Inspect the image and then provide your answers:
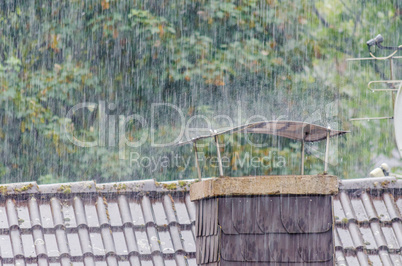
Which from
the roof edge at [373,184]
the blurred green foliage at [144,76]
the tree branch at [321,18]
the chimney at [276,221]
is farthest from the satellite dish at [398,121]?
the tree branch at [321,18]

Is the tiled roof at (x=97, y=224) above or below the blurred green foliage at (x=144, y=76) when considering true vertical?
below

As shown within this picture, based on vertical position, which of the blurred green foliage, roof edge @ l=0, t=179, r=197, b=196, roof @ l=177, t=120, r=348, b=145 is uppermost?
the blurred green foliage

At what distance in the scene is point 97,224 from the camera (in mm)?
4188

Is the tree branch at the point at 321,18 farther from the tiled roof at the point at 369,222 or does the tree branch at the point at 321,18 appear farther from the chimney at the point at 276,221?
the chimney at the point at 276,221

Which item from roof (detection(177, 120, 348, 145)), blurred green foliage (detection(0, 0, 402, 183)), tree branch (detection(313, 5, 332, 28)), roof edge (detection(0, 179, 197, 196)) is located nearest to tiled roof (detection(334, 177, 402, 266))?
roof (detection(177, 120, 348, 145))

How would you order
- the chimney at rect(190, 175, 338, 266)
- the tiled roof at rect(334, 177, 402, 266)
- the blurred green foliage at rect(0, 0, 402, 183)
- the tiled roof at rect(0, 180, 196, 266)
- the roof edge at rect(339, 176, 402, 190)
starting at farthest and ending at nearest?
1. the blurred green foliage at rect(0, 0, 402, 183)
2. the roof edge at rect(339, 176, 402, 190)
3. the tiled roof at rect(334, 177, 402, 266)
4. the tiled roof at rect(0, 180, 196, 266)
5. the chimney at rect(190, 175, 338, 266)

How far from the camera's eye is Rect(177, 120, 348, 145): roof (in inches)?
132

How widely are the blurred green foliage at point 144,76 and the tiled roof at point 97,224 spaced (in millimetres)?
→ 7542

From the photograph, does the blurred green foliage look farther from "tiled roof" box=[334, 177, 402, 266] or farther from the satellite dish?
the satellite dish

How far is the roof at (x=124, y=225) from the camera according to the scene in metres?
4.02

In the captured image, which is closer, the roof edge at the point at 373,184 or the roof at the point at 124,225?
the roof at the point at 124,225

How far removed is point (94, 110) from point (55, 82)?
90 centimetres

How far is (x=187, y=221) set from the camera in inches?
170

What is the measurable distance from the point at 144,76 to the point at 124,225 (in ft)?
27.9
